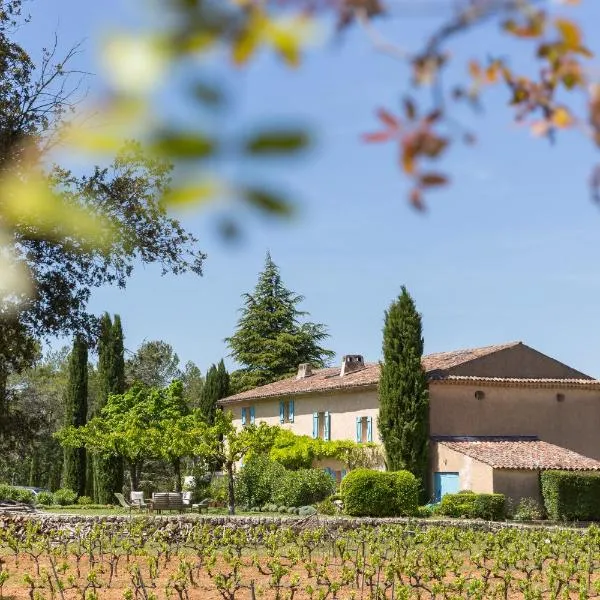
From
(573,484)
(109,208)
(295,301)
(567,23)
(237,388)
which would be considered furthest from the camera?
(295,301)

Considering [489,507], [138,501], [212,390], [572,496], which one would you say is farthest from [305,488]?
[212,390]

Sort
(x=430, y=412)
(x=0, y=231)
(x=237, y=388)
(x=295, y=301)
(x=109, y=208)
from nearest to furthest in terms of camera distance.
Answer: (x=0, y=231), (x=109, y=208), (x=430, y=412), (x=237, y=388), (x=295, y=301)

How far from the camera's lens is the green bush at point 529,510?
24.9m

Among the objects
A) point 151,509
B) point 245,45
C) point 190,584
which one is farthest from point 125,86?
point 151,509

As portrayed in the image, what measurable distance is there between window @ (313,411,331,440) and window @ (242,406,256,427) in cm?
521

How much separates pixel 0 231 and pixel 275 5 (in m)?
1.22

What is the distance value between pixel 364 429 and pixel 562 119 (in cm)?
3014

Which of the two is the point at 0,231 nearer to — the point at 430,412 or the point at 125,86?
the point at 125,86

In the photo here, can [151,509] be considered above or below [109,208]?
below

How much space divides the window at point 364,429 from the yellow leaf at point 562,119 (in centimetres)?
2965

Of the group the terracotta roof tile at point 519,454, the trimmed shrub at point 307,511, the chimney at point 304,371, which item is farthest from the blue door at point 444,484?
the chimney at point 304,371

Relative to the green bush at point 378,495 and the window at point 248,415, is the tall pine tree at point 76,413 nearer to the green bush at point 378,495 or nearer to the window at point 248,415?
the window at point 248,415

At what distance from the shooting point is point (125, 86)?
3.57 ft

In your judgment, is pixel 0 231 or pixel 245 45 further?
pixel 0 231
